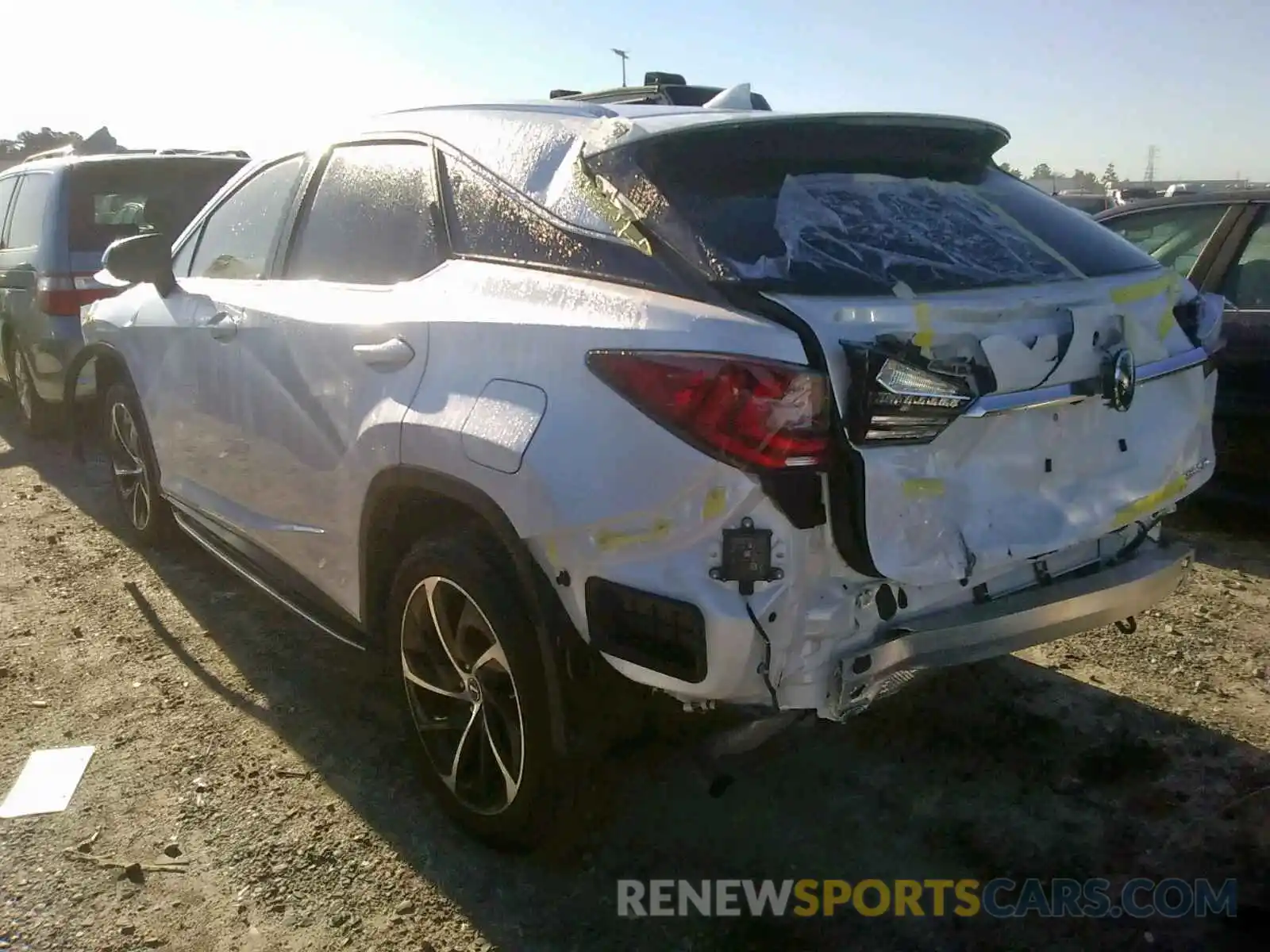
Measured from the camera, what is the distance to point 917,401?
2061 mm

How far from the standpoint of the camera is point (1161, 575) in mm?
2596

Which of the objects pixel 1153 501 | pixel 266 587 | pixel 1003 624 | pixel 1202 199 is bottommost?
pixel 266 587

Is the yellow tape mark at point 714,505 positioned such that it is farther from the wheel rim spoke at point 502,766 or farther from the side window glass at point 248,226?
Answer: the side window glass at point 248,226

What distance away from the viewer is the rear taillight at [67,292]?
6395mm

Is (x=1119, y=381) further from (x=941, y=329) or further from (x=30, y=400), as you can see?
(x=30, y=400)

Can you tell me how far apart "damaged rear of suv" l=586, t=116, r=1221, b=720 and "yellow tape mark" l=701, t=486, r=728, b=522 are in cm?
4

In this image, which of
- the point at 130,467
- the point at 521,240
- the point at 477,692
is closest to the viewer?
the point at 521,240

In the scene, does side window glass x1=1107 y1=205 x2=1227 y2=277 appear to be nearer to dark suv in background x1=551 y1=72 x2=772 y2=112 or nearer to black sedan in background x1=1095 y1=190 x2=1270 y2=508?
black sedan in background x1=1095 y1=190 x2=1270 y2=508

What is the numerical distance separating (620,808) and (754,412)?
1.48 meters

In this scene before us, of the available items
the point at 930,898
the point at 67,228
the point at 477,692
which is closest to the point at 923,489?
the point at 930,898

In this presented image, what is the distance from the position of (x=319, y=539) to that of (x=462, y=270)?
1052 mm

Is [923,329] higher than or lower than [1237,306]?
higher

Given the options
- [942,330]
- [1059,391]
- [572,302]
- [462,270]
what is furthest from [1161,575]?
[462,270]

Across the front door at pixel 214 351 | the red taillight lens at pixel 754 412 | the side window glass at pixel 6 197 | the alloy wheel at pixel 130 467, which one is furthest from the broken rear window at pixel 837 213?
the side window glass at pixel 6 197
